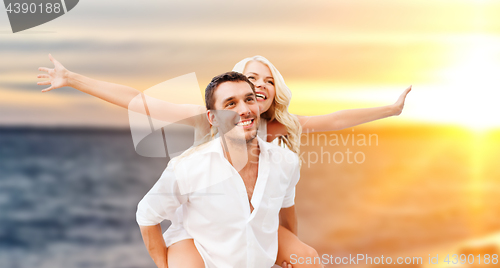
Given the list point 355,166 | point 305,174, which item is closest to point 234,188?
point 305,174

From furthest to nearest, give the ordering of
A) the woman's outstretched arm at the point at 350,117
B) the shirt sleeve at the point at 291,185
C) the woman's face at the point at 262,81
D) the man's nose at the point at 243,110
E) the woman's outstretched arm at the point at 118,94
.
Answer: the woman's outstretched arm at the point at 350,117 < the woman's face at the point at 262,81 < the woman's outstretched arm at the point at 118,94 < the shirt sleeve at the point at 291,185 < the man's nose at the point at 243,110

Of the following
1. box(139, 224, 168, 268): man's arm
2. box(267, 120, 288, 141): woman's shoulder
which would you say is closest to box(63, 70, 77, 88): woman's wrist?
box(139, 224, 168, 268): man's arm

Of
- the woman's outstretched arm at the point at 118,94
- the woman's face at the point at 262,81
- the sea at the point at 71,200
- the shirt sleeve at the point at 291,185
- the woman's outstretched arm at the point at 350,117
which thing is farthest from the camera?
the sea at the point at 71,200

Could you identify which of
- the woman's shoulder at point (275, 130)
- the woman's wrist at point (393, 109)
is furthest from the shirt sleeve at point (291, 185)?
the woman's wrist at point (393, 109)

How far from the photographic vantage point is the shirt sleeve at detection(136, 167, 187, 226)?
166cm

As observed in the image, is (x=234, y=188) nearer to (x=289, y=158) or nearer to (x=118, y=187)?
(x=289, y=158)

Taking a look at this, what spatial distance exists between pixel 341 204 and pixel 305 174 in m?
1.20

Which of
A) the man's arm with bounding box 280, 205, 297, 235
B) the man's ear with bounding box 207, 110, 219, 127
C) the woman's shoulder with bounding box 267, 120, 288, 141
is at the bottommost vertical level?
the man's arm with bounding box 280, 205, 297, 235

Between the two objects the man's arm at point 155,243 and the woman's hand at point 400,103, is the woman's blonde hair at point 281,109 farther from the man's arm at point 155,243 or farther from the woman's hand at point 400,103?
the man's arm at point 155,243

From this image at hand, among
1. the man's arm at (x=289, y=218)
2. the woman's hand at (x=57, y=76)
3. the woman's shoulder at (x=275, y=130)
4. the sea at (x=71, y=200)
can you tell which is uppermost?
the woman's hand at (x=57, y=76)

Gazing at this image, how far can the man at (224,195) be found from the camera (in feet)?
5.61

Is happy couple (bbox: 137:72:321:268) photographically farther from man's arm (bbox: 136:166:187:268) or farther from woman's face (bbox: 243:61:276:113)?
woman's face (bbox: 243:61:276:113)

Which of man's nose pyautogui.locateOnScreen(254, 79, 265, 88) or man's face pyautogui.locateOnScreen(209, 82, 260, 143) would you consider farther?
man's nose pyautogui.locateOnScreen(254, 79, 265, 88)

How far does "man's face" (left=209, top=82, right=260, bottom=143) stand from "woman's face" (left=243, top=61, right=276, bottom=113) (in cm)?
44
